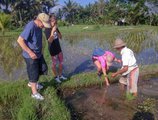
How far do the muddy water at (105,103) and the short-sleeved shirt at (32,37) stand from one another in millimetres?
1196

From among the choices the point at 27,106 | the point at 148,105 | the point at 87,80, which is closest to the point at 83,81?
the point at 87,80

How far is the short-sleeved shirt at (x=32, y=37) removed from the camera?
19.8 feet

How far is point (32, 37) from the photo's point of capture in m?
6.18

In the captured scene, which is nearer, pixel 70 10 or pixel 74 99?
pixel 74 99

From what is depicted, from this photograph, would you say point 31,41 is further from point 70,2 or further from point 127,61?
point 70,2

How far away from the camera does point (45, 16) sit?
20.2 feet

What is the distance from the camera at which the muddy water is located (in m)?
5.72

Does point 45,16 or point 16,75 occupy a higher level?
point 45,16

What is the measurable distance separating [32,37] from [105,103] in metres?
1.84

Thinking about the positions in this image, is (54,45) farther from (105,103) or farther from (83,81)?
(105,103)

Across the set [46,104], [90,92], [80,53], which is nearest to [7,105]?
[46,104]

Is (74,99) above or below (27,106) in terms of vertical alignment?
below

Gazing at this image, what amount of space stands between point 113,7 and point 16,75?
129 feet

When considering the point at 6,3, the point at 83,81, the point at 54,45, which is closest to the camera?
the point at 83,81
